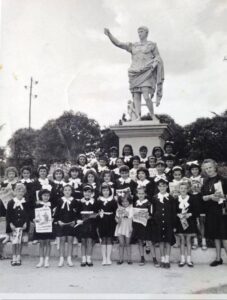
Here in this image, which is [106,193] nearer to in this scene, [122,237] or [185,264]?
[122,237]

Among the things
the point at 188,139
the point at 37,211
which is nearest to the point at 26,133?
the point at 188,139

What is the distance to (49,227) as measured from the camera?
6.30 metres

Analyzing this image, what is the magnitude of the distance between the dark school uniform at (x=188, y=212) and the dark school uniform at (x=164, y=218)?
0.30 ft

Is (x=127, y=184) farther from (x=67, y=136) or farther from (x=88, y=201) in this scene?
(x=67, y=136)

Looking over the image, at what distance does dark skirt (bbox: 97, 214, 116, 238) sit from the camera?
20.8 feet

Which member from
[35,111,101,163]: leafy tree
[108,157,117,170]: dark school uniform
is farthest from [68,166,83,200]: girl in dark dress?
[35,111,101,163]: leafy tree

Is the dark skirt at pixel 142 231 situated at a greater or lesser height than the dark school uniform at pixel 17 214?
lesser

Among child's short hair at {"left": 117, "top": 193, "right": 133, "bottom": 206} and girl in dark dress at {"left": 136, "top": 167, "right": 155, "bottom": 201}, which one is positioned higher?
girl in dark dress at {"left": 136, "top": 167, "right": 155, "bottom": 201}

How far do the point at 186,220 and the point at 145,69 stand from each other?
5.10 m

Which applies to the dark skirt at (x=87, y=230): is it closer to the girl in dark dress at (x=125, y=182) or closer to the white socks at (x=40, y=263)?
the white socks at (x=40, y=263)

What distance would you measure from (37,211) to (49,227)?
333mm

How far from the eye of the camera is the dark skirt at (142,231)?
20.6 feet

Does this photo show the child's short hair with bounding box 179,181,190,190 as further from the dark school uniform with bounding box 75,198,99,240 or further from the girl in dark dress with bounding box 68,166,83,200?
the girl in dark dress with bounding box 68,166,83,200

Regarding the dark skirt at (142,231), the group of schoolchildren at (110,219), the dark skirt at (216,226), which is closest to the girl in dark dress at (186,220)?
the group of schoolchildren at (110,219)
